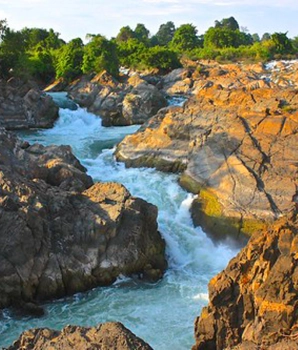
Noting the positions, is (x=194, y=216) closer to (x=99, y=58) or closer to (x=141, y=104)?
(x=141, y=104)

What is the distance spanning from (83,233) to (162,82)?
28971 millimetres

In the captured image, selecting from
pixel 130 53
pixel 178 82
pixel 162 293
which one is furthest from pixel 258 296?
pixel 130 53

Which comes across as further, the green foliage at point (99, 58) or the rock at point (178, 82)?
the green foliage at point (99, 58)

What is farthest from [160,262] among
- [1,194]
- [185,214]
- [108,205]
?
[1,194]

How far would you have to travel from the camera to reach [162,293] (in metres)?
12.1

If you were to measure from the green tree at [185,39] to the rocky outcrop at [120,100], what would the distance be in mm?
33352

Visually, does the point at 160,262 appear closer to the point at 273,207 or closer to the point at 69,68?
the point at 273,207

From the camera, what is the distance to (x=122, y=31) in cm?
7338

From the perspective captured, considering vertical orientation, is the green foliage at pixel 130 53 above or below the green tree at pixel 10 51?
above

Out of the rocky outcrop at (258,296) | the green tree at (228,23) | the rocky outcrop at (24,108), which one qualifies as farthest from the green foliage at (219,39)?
the rocky outcrop at (258,296)

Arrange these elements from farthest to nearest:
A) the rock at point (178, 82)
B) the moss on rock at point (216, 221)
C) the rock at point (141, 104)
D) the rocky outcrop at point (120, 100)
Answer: the rock at point (178, 82) < the rocky outcrop at point (120, 100) < the rock at point (141, 104) < the moss on rock at point (216, 221)

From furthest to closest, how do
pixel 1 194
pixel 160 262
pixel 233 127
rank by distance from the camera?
pixel 233 127 < pixel 160 262 < pixel 1 194

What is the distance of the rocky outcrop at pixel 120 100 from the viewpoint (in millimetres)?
29781

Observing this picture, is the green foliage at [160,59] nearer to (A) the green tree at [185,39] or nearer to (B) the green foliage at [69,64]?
(B) the green foliage at [69,64]
